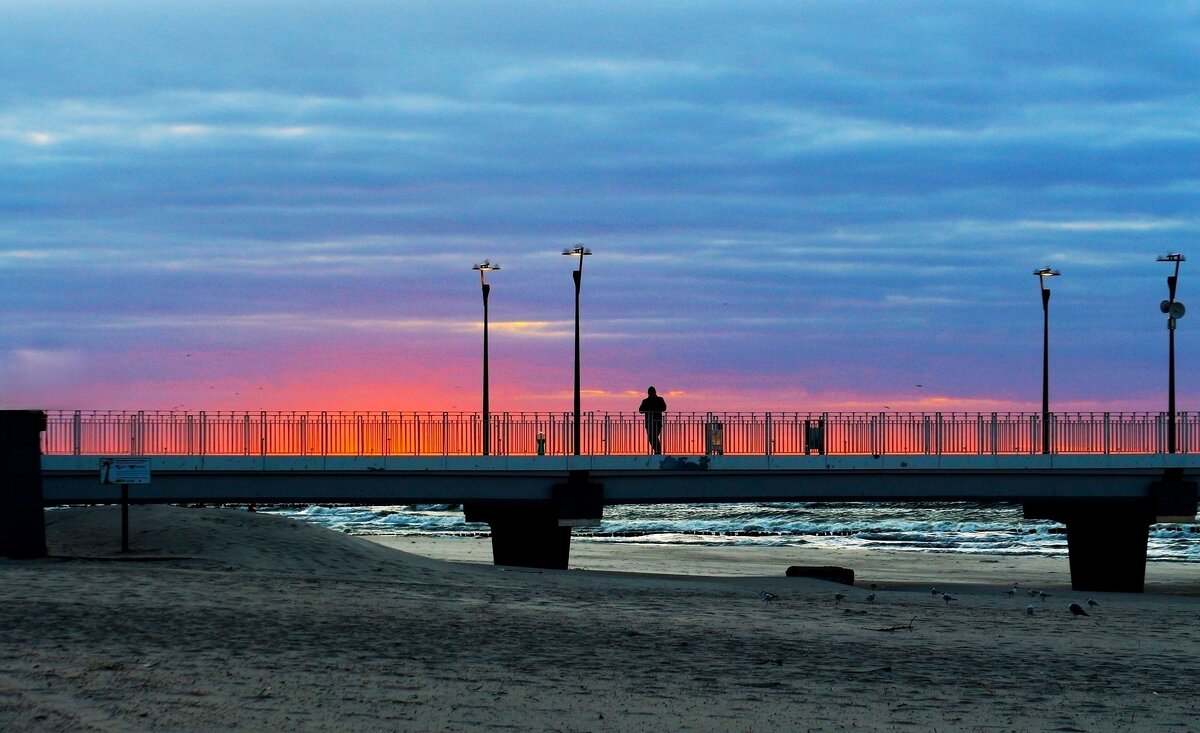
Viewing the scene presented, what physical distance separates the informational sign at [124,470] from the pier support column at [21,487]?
5.24 ft

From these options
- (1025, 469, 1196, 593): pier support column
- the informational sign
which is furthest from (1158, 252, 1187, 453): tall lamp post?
the informational sign

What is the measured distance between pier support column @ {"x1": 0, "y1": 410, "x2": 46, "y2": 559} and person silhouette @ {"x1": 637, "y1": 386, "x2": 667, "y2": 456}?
2060 centimetres

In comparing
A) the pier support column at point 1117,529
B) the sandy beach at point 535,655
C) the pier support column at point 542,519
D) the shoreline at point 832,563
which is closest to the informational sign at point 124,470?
the sandy beach at point 535,655

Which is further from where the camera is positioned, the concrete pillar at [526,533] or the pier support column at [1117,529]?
the pier support column at [1117,529]

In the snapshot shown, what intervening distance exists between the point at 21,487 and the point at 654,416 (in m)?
21.2

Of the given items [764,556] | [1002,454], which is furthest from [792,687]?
[764,556]

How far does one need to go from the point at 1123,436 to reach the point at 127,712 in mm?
40576

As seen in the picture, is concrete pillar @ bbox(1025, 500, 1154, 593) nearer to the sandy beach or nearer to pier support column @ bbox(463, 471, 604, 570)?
pier support column @ bbox(463, 471, 604, 570)

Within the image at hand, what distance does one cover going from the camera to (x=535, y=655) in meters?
14.5

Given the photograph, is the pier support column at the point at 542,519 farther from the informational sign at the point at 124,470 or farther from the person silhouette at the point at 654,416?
the informational sign at the point at 124,470

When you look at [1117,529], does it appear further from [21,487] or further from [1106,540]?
[21,487]

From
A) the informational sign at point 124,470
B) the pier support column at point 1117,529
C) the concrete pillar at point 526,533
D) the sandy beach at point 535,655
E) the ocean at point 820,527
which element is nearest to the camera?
the sandy beach at point 535,655

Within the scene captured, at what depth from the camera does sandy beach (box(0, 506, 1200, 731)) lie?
1124cm

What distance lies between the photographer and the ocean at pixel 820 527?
70625mm
